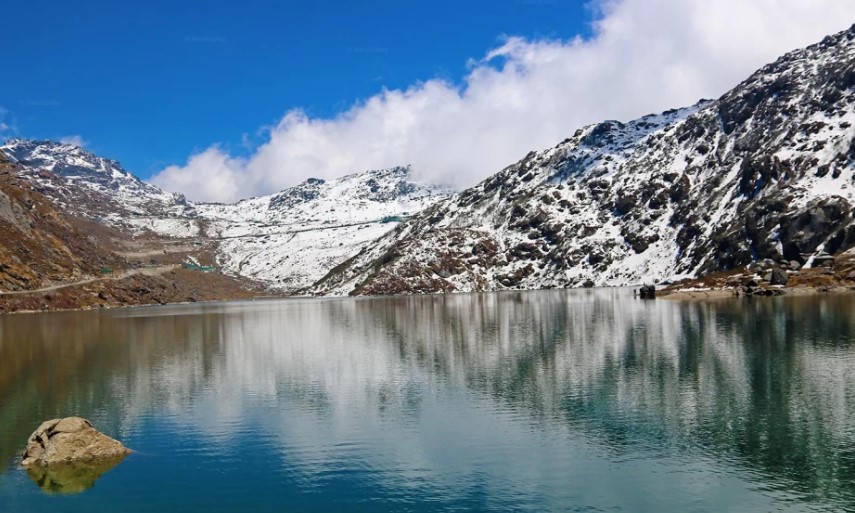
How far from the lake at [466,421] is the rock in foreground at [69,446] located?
1.45 metres

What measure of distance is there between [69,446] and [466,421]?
27457mm

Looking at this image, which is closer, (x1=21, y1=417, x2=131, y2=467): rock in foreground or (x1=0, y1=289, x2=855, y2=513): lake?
(x1=0, y1=289, x2=855, y2=513): lake

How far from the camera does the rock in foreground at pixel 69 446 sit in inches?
1784

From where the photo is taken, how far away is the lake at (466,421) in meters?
37.9

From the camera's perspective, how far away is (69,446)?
1809 inches

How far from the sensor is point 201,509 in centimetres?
3688

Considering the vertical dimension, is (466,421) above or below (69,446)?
below

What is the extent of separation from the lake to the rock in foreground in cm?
145

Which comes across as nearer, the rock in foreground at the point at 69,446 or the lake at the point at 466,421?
the lake at the point at 466,421

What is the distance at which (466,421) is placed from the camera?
179 feet

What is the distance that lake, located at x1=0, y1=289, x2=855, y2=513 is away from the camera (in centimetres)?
3791

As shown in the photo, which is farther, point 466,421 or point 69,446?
point 466,421

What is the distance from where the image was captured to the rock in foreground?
45.3m

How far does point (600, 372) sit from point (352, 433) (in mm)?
32018
